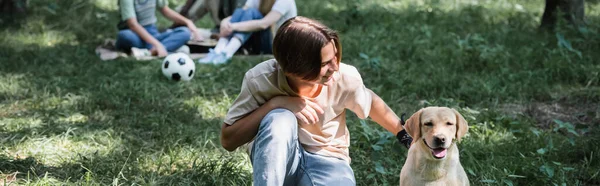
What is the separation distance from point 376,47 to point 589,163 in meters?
2.95

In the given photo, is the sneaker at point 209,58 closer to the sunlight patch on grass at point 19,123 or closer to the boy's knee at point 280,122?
the sunlight patch on grass at point 19,123

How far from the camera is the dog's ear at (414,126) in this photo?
2736 millimetres

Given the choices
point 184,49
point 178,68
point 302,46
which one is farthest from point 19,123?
point 184,49

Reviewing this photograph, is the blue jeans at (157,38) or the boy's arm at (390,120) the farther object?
the blue jeans at (157,38)

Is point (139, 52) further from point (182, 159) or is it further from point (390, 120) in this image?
point (390, 120)

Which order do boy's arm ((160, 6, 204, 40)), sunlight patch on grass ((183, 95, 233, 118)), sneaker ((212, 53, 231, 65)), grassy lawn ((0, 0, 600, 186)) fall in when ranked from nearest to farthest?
grassy lawn ((0, 0, 600, 186)) → sunlight patch on grass ((183, 95, 233, 118)) → sneaker ((212, 53, 231, 65)) → boy's arm ((160, 6, 204, 40))

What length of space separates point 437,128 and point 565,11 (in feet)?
17.0

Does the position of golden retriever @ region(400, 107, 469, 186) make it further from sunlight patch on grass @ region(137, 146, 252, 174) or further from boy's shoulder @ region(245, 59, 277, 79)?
sunlight patch on grass @ region(137, 146, 252, 174)

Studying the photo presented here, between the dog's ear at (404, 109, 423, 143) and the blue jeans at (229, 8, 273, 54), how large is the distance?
4048 mm

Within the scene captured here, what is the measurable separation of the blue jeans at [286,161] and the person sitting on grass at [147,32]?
3.90 metres

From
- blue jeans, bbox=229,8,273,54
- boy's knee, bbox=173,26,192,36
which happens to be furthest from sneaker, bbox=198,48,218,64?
boy's knee, bbox=173,26,192,36

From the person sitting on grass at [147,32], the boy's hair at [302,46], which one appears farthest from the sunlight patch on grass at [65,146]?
the person sitting on grass at [147,32]

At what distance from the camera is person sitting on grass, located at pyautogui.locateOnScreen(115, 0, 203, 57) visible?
6656 millimetres

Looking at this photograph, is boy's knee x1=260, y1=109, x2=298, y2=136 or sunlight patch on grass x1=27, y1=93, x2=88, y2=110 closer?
boy's knee x1=260, y1=109, x2=298, y2=136
